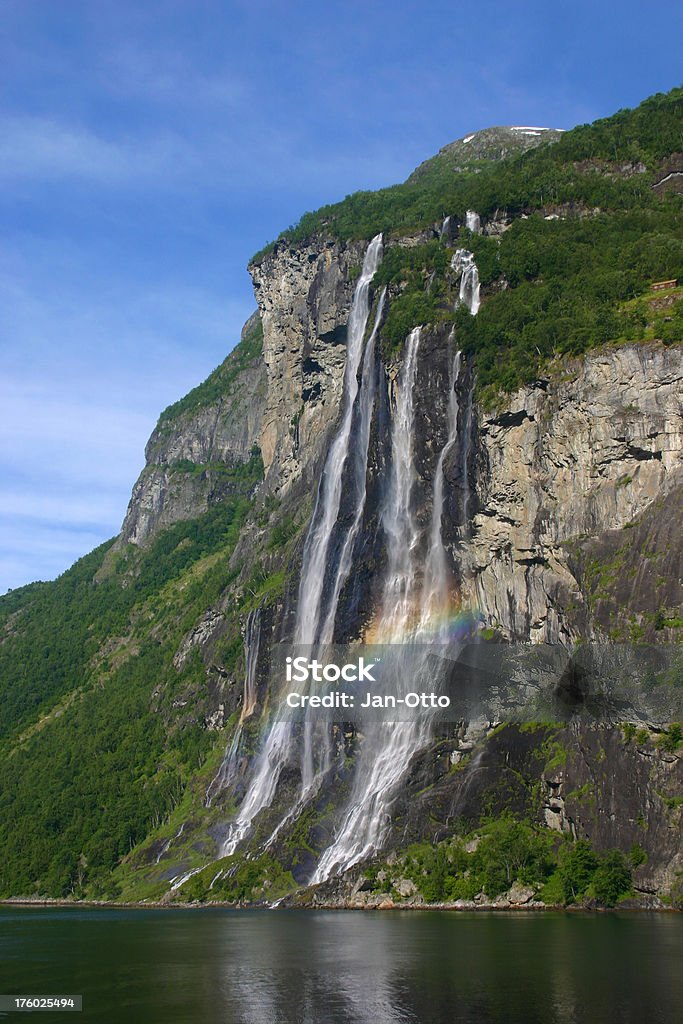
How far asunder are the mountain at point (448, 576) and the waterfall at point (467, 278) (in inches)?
22.1

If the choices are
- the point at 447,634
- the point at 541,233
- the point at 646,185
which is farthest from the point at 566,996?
the point at 646,185

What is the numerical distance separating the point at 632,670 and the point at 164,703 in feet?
337

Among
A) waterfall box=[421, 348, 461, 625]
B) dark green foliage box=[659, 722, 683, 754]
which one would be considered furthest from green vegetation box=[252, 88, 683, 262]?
dark green foliage box=[659, 722, 683, 754]

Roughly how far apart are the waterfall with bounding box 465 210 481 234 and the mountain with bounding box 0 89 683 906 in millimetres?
299

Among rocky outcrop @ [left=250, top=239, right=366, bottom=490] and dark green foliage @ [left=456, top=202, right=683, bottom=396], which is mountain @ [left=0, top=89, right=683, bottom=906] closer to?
dark green foliage @ [left=456, top=202, right=683, bottom=396]

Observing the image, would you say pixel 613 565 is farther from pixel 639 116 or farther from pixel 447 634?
pixel 639 116

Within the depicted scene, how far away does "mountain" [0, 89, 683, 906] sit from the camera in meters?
88.4

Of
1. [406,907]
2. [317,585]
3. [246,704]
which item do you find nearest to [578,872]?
[406,907]

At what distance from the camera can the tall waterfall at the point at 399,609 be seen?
329ft

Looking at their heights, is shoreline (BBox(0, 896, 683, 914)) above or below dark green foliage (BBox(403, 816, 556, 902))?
below

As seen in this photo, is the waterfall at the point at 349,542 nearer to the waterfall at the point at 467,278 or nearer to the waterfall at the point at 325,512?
the waterfall at the point at 325,512

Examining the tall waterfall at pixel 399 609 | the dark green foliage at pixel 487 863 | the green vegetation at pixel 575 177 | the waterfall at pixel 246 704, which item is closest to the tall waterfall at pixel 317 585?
the tall waterfall at pixel 399 609

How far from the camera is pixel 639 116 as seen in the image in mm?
157000

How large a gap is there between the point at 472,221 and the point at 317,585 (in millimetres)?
53840
